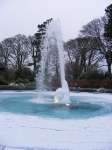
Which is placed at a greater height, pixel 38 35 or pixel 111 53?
pixel 38 35

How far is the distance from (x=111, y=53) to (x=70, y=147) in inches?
1245

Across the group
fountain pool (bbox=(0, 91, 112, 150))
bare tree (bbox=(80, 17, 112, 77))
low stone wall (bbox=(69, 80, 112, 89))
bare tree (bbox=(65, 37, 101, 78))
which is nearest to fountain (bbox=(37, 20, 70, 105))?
fountain pool (bbox=(0, 91, 112, 150))

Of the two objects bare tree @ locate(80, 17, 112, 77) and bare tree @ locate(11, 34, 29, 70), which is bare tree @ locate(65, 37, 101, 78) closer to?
bare tree @ locate(80, 17, 112, 77)

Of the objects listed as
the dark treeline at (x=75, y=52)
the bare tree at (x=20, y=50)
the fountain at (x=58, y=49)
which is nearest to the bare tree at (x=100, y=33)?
the dark treeline at (x=75, y=52)

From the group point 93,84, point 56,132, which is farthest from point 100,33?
point 56,132

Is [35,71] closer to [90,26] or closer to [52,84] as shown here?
[90,26]

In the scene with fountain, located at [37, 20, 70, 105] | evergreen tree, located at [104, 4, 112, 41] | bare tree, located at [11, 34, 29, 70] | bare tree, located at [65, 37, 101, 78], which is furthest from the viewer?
bare tree, located at [11, 34, 29, 70]

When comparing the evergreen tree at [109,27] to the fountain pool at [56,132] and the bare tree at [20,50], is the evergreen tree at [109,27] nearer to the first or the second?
the bare tree at [20,50]

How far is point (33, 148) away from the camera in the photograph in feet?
20.0

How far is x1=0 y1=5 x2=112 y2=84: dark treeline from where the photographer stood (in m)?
38.3

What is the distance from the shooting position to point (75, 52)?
43.7m

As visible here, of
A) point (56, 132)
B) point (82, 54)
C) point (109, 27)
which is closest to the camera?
point (56, 132)

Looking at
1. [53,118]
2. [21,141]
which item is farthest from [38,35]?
[21,141]

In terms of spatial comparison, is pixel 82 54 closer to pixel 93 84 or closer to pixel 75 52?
pixel 75 52
